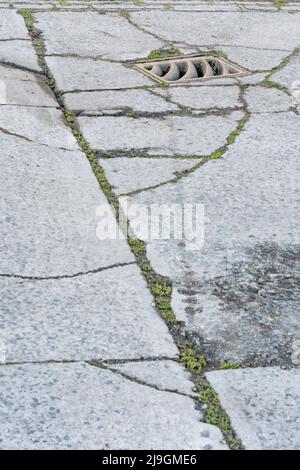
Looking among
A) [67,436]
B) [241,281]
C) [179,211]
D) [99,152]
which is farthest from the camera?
[99,152]

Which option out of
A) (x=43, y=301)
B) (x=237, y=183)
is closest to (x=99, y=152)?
(x=237, y=183)

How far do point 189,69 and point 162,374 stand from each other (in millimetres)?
2323

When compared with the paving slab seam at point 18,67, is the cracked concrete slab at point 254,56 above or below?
below

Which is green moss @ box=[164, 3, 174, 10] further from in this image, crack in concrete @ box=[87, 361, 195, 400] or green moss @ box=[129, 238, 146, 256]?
crack in concrete @ box=[87, 361, 195, 400]

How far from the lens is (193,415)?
1.70m

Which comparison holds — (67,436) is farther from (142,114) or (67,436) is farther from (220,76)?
(220,76)

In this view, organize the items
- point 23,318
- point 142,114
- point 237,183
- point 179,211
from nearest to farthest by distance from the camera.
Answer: point 23,318 → point 179,211 → point 237,183 → point 142,114

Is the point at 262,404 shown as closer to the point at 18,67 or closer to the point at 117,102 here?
the point at 117,102

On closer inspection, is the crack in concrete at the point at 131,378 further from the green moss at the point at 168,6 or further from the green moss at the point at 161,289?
the green moss at the point at 168,6

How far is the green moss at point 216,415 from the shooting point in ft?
5.36

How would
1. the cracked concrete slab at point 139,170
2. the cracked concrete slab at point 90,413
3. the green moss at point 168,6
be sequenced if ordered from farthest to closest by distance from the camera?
1. the green moss at point 168,6
2. the cracked concrete slab at point 139,170
3. the cracked concrete slab at point 90,413

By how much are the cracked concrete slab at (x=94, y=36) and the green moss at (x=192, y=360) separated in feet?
7.73

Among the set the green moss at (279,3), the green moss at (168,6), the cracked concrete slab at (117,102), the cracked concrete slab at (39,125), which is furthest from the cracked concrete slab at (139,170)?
the green moss at (279,3)

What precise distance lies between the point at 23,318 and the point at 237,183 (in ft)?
3.48
